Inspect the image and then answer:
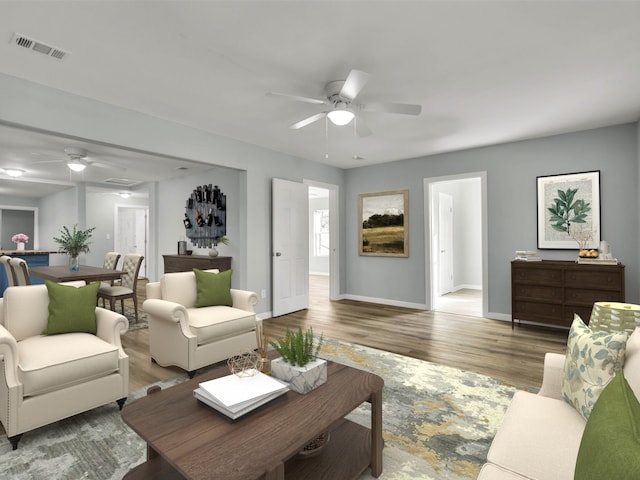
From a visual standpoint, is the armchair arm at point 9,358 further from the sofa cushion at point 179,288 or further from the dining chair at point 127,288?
the dining chair at point 127,288

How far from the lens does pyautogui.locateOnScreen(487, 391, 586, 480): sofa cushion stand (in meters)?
1.16

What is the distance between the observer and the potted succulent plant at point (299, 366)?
171 centimetres

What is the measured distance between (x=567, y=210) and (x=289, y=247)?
3744 millimetres

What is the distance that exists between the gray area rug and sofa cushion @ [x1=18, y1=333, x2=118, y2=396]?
31 cm

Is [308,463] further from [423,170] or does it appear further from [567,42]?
[423,170]

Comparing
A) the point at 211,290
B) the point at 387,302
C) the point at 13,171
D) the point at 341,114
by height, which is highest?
the point at 13,171

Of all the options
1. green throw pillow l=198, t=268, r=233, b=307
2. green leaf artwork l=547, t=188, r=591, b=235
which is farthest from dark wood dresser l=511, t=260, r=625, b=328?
green throw pillow l=198, t=268, r=233, b=307

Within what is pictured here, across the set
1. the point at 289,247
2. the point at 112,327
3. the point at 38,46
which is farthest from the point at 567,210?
the point at 38,46

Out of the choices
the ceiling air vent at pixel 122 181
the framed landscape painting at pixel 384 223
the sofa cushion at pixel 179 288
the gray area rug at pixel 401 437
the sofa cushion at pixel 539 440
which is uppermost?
the ceiling air vent at pixel 122 181

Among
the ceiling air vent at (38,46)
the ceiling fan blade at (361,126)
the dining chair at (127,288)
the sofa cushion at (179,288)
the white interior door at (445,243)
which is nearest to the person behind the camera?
the ceiling air vent at (38,46)

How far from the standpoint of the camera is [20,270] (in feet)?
13.6

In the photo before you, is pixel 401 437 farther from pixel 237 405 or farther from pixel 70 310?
pixel 70 310

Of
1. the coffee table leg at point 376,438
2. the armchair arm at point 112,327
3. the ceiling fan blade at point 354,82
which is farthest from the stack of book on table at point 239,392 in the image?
the ceiling fan blade at point 354,82

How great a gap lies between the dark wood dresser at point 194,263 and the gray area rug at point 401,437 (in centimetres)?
269
